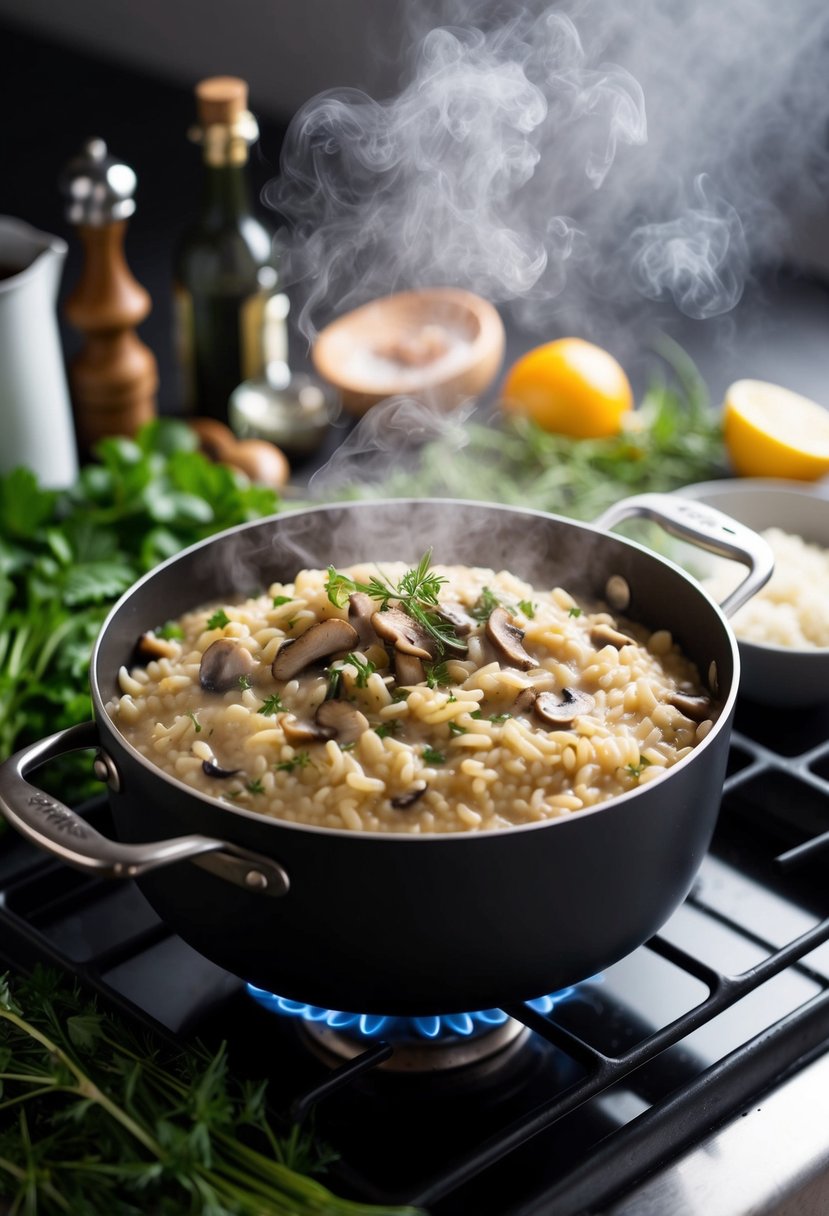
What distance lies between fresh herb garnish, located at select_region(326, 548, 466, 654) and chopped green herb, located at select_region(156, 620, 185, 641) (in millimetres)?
218

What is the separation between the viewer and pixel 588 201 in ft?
11.6

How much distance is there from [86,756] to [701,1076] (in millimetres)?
959

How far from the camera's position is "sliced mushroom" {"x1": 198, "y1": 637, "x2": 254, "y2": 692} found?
57.1 inches

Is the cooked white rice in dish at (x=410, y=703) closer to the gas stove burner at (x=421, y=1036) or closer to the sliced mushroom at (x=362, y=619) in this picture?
the sliced mushroom at (x=362, y=619)

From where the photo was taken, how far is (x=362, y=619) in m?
1.46

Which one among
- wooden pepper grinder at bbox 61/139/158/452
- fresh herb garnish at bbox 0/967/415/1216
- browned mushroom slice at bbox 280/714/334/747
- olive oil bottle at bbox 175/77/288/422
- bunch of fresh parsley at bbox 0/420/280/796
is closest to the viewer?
fresh herb garnish at bbox 0/967/415/1216

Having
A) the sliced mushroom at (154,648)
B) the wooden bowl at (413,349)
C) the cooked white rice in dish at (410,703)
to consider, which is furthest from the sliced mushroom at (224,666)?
the wooden bowl at (413,349)

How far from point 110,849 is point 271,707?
0.31 meters

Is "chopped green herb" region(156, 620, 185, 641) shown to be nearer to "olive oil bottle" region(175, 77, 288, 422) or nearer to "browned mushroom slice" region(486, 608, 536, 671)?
"browned mushroom slice" region(486, 608, 536, 671)

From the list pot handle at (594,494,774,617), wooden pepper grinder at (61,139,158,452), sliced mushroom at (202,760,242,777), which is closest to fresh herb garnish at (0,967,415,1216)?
sliced mushroom at (202,760,242,777)

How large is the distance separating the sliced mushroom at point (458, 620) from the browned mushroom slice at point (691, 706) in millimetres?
237

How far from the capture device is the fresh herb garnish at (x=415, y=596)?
145 cm

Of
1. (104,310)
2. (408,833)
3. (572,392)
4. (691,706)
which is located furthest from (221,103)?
(408,833)

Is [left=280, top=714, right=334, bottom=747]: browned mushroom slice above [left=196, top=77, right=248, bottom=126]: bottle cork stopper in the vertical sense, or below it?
below
